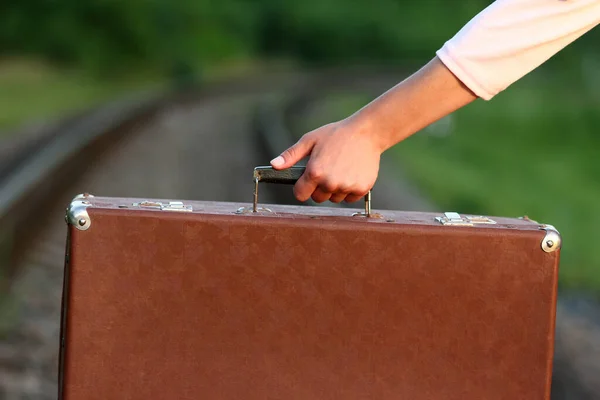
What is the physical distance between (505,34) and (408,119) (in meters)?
0.24

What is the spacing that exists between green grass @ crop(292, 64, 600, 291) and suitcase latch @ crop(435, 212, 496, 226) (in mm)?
4937

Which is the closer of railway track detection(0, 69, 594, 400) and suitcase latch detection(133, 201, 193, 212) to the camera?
suitcase latch detection(133, 201, 193, 212)

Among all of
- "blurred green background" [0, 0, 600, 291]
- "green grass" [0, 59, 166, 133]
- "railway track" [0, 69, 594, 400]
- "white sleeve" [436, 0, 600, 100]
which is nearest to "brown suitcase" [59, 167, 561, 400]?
"white sleeve" [436, 0, 600, 100]

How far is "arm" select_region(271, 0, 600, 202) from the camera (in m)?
2.12

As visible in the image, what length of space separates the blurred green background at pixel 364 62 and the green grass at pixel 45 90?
55mm

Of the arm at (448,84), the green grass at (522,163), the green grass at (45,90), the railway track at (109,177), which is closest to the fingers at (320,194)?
the arm at (448,84)

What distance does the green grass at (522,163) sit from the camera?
1075cm

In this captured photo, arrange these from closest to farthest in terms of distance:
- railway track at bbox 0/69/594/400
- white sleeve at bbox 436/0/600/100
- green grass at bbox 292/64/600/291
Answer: white sleeve at bbox 436/0/600/100 → railway track at bbox 0/69/594/400 → green grass at bbox 292/64/600/291

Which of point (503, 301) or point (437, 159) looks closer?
point (503, 301)

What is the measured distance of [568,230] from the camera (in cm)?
1038

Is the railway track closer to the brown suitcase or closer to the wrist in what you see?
the brown suitcase

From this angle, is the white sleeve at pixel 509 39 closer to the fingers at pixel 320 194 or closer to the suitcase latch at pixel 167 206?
the fingers at pixel 320 194

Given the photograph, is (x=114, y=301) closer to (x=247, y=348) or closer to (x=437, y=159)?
(x=247, y=348)

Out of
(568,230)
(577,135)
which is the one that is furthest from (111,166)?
(577,135)
